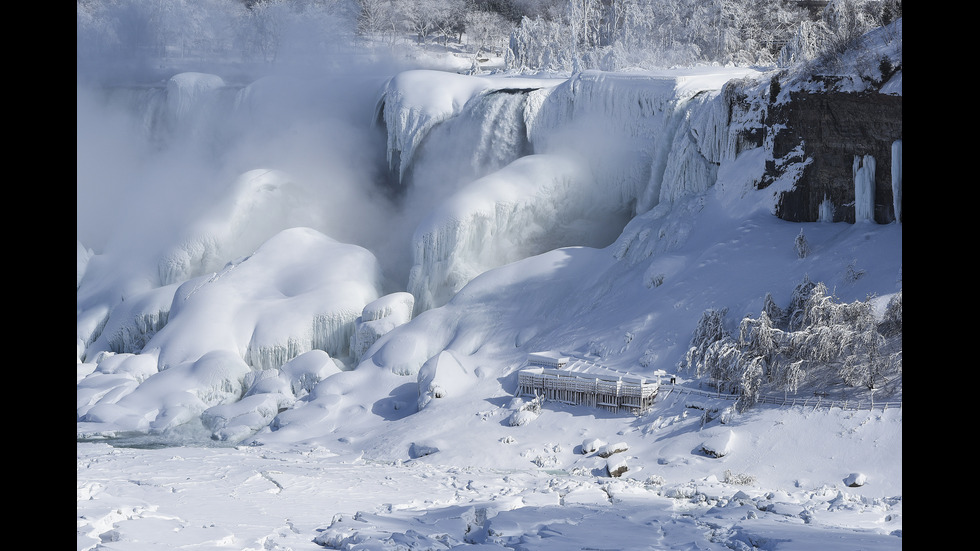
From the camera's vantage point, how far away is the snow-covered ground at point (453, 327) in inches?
533

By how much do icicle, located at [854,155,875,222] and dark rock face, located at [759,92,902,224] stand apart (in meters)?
0.10

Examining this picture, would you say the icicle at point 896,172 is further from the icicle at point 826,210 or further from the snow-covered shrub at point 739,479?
the snow-covered shrub at point 739,479

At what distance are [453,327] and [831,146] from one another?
30.7ft

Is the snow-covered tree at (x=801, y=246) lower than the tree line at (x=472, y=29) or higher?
lower

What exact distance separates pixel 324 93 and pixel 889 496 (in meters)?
25.9

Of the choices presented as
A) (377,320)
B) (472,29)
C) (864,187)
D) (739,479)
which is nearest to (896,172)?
(864,187)

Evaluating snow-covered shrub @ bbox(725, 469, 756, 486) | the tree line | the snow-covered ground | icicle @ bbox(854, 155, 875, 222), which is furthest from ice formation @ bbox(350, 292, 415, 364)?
the tree line

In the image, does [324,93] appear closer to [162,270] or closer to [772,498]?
[162,270]

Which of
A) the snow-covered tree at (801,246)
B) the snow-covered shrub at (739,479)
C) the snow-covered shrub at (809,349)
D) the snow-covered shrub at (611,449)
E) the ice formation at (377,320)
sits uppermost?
the snow-covered tree at (801,246)

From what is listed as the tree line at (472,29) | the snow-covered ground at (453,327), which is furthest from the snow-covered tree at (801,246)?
the tree line at (472,29)

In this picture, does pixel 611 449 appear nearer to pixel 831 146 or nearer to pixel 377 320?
Result: pixel 831 146

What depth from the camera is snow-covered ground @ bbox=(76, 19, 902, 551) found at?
13531 millimetres

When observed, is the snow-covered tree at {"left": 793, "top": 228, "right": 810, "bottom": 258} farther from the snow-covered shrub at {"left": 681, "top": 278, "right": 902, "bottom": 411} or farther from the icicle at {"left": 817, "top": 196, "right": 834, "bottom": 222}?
the snow-covered shrub at {"left": 681, "top": 278, "right": 902, "bottom": 411}

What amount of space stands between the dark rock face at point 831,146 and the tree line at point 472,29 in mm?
16026
